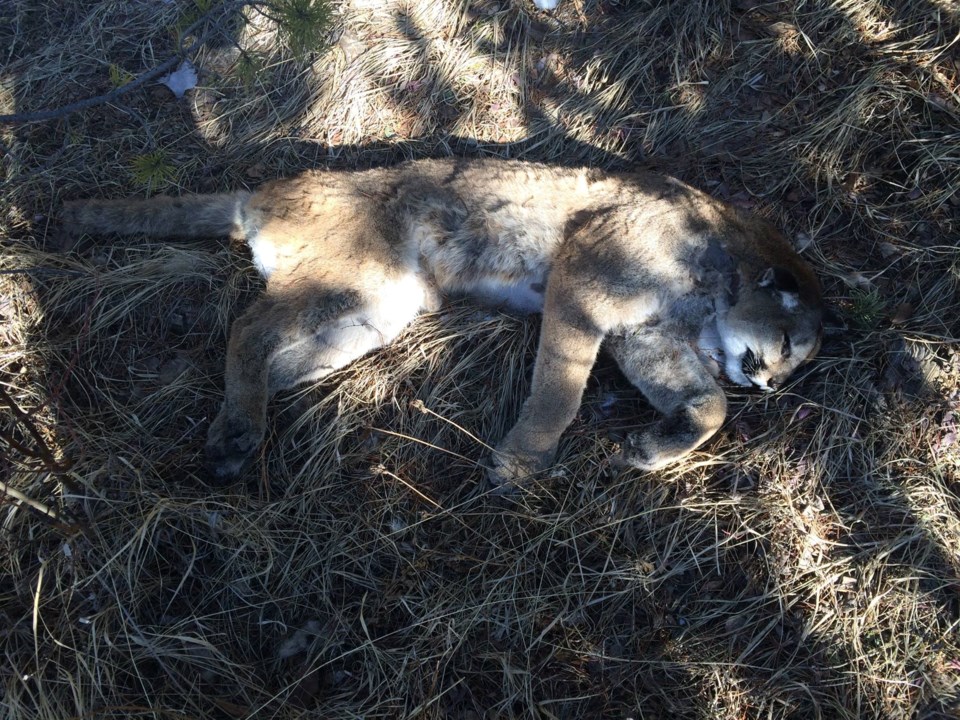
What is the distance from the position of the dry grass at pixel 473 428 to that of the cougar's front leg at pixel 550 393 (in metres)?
0.18

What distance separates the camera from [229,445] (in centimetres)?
373

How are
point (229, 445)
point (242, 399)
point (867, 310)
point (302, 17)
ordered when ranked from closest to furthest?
point (302, 17) → point (229, 445) → point (242, 399) → point (867, 310)

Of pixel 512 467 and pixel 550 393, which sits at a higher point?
pixel 550 393

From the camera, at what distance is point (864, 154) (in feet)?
14.7

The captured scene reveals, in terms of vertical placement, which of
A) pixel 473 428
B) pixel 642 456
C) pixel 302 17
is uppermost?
pixel 302 17

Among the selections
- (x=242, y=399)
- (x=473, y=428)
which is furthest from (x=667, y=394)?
(x=242, y=399)

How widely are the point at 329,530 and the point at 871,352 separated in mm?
3602

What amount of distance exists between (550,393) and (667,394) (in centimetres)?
79

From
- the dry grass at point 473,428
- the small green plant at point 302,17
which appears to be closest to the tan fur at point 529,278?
the dry grass at point 473,428

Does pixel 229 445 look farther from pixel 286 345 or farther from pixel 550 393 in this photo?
pixel 550 393

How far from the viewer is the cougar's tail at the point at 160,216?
4262 mm

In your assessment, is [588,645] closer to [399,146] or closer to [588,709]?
[588,709]

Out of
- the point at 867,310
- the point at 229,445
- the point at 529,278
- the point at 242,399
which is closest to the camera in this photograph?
the point at 229,445

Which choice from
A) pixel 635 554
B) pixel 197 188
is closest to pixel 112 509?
pixel 197 188
